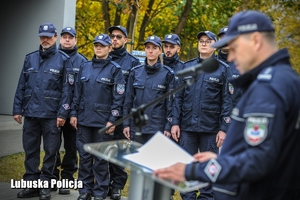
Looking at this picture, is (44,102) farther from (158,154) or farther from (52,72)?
(158,154)

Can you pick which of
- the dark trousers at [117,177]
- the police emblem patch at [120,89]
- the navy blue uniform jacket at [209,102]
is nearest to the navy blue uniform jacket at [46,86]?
the police emblem patch at [120,89]

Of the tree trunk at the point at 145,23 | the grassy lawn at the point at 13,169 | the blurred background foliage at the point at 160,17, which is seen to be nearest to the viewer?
the grassy lawn at the point at 13,169

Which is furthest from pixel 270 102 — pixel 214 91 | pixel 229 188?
pixel 214 91

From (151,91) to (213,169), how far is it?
485 cm

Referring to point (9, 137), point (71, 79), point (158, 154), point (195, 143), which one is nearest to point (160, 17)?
point (9, 137)

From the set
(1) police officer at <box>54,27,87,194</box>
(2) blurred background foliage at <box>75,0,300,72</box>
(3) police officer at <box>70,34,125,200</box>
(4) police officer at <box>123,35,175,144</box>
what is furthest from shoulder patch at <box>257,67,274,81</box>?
(2) blurred background foliage at <box>75,0,300,72</box>

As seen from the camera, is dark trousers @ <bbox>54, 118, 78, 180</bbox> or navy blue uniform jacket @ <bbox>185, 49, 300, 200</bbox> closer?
navy blue uniform jacket @ <bbox>185, 49, 300, 200</bbox>

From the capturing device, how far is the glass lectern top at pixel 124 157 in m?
3.19

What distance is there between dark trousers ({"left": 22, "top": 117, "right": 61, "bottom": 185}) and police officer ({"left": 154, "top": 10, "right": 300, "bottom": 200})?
4.99m

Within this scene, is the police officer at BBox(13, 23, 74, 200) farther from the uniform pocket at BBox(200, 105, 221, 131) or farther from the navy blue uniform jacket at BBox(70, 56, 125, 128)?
the uniform pocket at BBox(200, 105, 221, 131)

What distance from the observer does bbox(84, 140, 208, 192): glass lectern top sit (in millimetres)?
3189

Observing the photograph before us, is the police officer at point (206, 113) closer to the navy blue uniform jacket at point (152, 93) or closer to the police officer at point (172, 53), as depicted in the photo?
the navy blue uniform jacket at point (152, 93)

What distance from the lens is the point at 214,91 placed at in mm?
7699

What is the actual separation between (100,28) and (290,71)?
2147 centimetres
